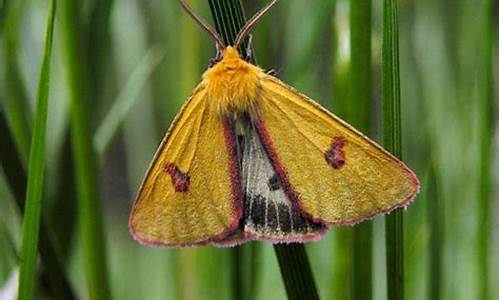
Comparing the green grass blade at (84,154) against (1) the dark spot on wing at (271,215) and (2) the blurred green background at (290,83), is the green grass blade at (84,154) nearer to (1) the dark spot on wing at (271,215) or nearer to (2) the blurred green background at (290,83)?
(2) the blurred green background at (290,83)

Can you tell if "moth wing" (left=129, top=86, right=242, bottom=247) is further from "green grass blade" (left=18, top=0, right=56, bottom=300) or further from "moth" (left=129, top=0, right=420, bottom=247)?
"green grass blade" (left=18, top=0, right=56, bottom=300)

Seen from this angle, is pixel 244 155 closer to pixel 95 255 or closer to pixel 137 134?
pixel 95 255

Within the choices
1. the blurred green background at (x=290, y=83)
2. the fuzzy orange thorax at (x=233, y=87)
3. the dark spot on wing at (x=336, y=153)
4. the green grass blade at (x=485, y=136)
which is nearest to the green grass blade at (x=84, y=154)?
the blurred green background at (x=290, y=83)

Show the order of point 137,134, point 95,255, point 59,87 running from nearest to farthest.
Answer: point 95,255, point 59,87, point 137,134

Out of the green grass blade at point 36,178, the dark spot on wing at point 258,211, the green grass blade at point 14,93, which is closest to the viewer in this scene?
the green grass blade at point 36,178

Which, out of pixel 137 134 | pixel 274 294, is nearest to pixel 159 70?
pixel 137 134
